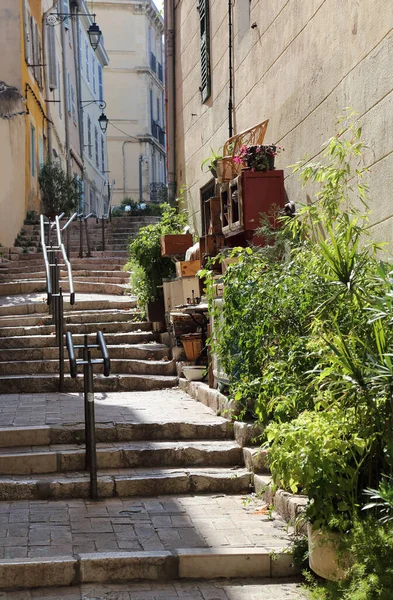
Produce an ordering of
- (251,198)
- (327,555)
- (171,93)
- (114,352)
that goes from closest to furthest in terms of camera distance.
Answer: (327,555), (251,198), (114,352), (171,93)

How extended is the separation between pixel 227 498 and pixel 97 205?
27838 millimetres

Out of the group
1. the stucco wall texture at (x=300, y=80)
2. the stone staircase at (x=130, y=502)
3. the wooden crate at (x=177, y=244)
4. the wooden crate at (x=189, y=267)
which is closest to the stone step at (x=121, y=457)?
the stone staircase at (x=130, y=502)

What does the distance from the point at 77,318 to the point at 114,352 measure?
1195mm

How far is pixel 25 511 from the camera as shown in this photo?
6332mm

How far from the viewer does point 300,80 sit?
341 inches

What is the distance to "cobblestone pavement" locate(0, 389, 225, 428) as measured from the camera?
25.8 ft

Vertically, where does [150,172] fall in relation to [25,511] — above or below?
above

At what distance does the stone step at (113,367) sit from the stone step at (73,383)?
0.61ft

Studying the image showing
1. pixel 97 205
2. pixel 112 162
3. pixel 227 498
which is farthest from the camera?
pixel 112 162

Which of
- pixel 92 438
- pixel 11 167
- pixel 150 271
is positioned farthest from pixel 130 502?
pixel 11 167

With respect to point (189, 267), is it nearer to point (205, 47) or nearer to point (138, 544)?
point (205, 47)

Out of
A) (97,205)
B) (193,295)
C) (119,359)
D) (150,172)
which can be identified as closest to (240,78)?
(193,295)

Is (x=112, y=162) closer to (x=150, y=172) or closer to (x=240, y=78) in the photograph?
(x=150, y=172)

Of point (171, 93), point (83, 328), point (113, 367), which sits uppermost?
point (171, 93)
